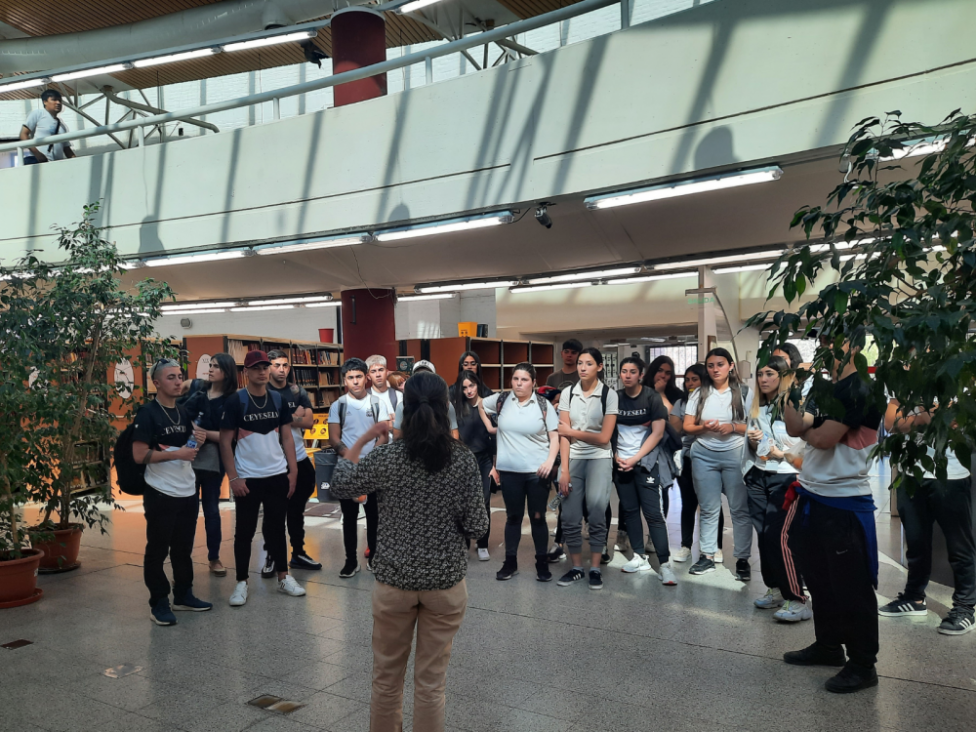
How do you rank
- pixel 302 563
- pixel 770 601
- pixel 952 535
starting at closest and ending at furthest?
pixel 952 535, pixel 770 601, pixel 302 563

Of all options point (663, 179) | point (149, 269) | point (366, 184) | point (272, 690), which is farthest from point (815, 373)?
point (149, 269)

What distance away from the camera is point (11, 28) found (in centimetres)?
1198

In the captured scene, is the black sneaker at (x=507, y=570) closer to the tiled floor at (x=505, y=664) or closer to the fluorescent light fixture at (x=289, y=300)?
the tiled floor at (x=505, y=664)

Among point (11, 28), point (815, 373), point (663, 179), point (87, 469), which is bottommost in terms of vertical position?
point (87, 469)

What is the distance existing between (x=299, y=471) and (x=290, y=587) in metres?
0.86

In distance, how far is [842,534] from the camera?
10.1ft

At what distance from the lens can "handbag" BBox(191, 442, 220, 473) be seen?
5059 mm

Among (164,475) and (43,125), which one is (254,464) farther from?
(43,125)

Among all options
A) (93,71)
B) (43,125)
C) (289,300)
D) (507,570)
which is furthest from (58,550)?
(43,125)

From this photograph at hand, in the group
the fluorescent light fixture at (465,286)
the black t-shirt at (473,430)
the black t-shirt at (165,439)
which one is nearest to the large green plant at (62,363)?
the black t-shirt at (165,439)

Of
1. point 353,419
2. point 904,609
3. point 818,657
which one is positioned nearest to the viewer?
point 818,657

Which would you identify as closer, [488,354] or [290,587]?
[290,587]

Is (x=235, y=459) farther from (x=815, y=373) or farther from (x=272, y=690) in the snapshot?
(x=815, y=373)

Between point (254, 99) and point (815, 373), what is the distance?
7.41m
